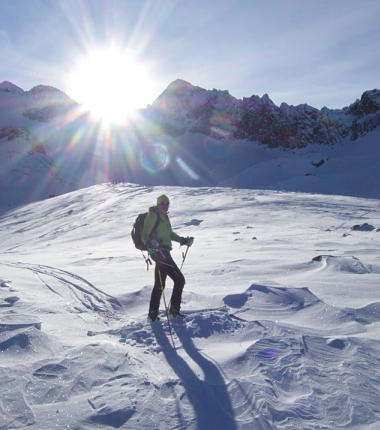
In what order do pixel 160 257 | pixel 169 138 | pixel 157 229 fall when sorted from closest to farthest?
pixel 160 257, pixel 157 229, pixel 169 138

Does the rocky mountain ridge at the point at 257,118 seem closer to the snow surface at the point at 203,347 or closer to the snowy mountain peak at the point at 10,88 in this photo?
the snowy mountain peak at the point at 10,88

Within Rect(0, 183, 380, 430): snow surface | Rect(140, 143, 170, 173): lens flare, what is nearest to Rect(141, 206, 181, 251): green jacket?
Rect(0, 183, 380, 430): snow surface

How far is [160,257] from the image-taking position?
16.2 feet

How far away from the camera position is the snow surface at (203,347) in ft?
9.35

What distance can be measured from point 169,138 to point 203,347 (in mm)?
125980

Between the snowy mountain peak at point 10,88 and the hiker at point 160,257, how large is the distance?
162879mm

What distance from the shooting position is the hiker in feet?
15.9

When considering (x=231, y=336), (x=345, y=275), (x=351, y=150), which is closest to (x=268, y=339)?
(x=231, y=336)

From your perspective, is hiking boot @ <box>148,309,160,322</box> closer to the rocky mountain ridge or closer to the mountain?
the mountain

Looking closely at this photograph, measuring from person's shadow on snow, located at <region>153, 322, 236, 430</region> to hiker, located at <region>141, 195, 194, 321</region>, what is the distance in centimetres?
71

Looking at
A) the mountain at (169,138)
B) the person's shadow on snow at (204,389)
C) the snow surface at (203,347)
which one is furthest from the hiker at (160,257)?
the mountain at (169,138)

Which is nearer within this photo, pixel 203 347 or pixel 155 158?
pixel 203 347

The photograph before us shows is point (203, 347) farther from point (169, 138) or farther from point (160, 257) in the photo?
point (169, 138)

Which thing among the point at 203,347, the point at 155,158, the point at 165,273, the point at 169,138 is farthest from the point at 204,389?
the point at 169,138
